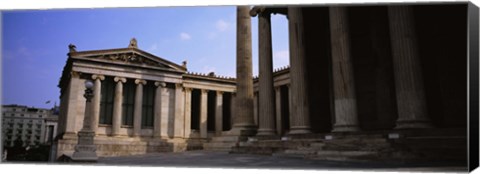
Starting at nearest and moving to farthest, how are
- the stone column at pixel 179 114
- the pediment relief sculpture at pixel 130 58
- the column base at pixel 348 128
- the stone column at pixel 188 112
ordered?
the column base at pixel 348 128, the pediment relief sculpture at pixel 130 58, the stone column at pixel 179 114, the stone column at pixel 188 112

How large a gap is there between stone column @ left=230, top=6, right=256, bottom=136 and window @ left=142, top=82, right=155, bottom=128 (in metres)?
16.4

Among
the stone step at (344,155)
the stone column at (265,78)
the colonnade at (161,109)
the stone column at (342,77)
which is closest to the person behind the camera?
the stone step at (344,155)

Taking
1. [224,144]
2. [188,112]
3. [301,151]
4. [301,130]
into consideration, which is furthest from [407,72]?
[188,112]

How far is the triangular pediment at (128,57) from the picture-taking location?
124 feet

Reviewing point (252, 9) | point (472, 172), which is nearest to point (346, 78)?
point (472, 172)

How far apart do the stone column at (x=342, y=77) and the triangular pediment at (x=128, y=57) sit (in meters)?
25.2

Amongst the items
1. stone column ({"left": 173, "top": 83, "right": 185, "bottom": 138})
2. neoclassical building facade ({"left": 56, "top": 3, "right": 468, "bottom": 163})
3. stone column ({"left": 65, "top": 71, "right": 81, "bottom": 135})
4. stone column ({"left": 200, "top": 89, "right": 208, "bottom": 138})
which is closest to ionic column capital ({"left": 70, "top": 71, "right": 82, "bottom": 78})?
stone column ({"left": 65, "top": 71, "right": 81, "bottom": 135})

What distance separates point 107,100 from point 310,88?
77.3 feet

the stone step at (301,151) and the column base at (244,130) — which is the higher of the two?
the column base at (244,130)

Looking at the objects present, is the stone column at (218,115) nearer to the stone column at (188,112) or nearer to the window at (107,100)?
the stone column at (188,112)

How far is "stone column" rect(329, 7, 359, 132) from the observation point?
1920cm

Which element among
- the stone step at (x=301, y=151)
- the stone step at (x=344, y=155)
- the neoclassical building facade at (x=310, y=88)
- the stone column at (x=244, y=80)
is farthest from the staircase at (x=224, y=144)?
the stone step at (x=344, y=155)

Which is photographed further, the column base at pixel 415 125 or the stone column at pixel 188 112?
the stone column at pixel 188 112

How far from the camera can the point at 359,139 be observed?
57.4ft
